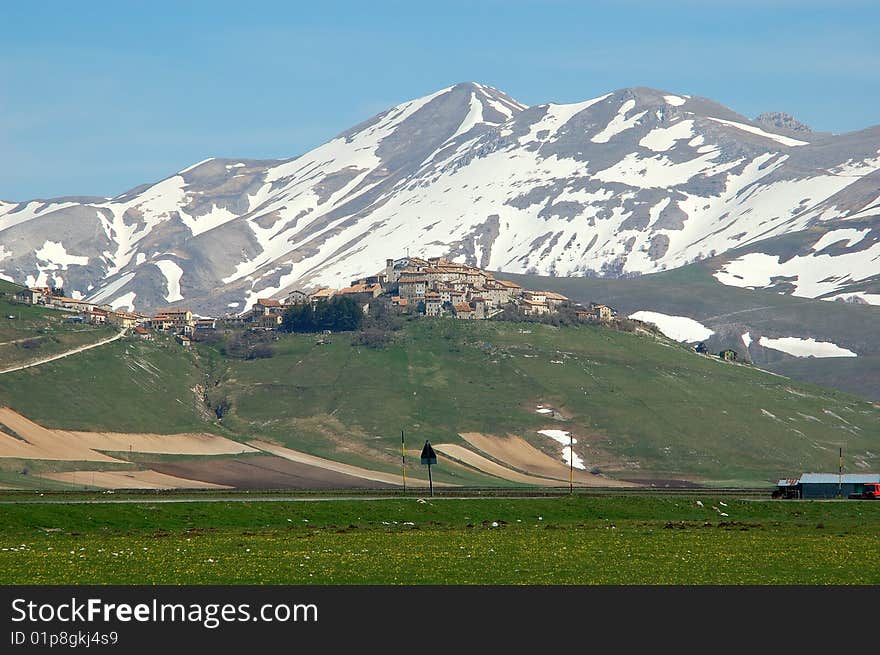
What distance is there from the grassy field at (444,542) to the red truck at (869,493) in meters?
15.3

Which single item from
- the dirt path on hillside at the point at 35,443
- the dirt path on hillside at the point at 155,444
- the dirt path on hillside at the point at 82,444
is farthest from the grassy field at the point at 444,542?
the dirt path on hillside at the point at 155,444

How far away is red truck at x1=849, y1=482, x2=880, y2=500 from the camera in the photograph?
97081 mm

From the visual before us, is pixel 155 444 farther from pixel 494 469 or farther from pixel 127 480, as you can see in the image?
pixel 494 469

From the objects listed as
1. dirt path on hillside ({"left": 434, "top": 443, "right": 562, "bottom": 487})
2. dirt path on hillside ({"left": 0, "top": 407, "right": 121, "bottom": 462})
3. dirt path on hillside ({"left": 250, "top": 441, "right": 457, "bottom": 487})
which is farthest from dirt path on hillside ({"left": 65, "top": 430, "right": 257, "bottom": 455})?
dirt path on hillside ({"left": 434, "top": 443, "right": 562, "bottom": 487})

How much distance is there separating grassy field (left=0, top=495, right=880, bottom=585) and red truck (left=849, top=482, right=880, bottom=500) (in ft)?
50.3

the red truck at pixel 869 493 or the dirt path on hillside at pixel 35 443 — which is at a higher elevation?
the dirt path on hillside at pixel 35 443

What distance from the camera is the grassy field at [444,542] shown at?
42.6 metres

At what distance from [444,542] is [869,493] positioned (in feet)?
172

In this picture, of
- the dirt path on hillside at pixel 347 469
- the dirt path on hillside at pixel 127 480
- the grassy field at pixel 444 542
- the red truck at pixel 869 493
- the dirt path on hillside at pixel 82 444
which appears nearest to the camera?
the grassy field at pixel 444 542

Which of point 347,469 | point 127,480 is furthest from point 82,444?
point 347,469

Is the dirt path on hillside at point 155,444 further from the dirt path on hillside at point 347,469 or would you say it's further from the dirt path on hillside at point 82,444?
the dirt path on hillside at point 347,469

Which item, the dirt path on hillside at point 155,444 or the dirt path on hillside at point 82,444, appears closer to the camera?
the dirt path on hillside at point 82,444
